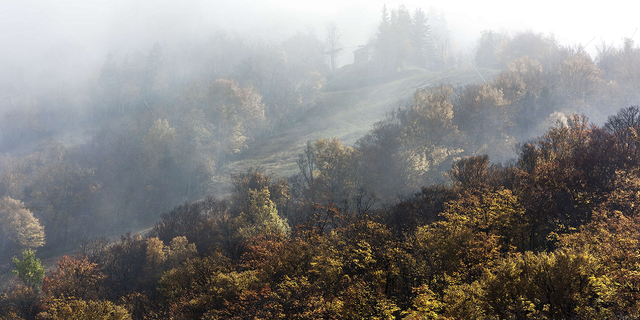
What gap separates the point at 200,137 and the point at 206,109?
399 inches

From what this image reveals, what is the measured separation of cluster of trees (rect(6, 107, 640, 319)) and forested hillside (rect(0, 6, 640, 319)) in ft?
0.61

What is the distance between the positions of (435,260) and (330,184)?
37820mm

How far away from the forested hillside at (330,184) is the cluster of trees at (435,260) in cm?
19

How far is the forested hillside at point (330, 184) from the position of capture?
22109 millimetres

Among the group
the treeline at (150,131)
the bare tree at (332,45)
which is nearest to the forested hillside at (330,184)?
the treeline at (150,131)

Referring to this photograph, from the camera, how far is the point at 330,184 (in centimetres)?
6116

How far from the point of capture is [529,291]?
16.4 metres

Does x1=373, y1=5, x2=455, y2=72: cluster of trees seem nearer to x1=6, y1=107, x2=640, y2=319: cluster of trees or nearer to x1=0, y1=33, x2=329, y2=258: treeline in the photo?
x1=0, y1=33, x2=329, y2=258: treeline

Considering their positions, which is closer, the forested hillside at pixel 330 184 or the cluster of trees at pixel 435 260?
the cluster of trees at pixel 435 260

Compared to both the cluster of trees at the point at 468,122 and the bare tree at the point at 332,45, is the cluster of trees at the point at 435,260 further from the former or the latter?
the bare tree at the point at 332,45

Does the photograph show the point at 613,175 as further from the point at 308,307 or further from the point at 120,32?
the point at 120,32

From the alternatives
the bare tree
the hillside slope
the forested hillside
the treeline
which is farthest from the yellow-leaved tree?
the bare tree

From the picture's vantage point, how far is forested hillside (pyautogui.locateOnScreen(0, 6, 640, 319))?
2211 centimetres

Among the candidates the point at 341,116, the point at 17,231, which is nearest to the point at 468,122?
the point at 341,116
